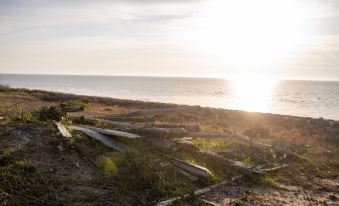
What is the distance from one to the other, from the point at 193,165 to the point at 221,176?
1.02m

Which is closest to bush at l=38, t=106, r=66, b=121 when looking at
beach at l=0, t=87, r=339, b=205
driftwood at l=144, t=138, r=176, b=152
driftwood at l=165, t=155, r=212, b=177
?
beach at l=0, t=87, r=339, b=205

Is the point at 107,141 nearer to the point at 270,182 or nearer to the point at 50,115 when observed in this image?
the point at 50,115

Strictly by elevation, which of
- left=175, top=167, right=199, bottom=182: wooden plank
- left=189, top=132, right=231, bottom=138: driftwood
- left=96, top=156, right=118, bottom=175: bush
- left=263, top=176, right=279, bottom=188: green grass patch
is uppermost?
left=189, top=132, right=231, bottom=138: driftwood

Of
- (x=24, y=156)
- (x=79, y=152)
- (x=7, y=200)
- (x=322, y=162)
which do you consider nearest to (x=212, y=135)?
(x=322, y=162)

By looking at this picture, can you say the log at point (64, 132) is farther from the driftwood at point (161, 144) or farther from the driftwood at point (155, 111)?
the driftwood at point (155, 111)

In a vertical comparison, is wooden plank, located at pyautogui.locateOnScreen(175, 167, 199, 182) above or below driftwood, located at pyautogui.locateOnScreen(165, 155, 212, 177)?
below

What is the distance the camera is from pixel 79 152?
10914 millimetres

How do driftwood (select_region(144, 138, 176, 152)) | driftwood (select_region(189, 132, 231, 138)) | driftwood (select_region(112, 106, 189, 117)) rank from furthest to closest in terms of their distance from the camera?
driftwood (select_region(112, 106, 189, 117)), driftwood (select_region(189, 132, 231, 138)), driftwood (select_region(144, 138, 176, 152))

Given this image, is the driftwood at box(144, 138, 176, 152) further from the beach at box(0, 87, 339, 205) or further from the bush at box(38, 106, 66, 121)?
the bush at box(38, 106, 66, 121)

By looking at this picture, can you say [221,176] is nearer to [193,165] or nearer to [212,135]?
[193,165]

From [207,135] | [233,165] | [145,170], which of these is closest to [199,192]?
[145,170]

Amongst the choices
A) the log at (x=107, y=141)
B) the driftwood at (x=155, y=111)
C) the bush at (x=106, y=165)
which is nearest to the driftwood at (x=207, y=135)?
the driftwood at (x=155, y=111)

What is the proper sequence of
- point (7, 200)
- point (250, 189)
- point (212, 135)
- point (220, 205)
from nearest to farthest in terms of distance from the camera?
point (7, 200) < point (220, 205) < point (250, 189) < point (212, 135)

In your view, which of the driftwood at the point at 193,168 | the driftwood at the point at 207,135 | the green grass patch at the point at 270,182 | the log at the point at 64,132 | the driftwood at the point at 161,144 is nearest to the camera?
the driftwood at the point at 193,168
